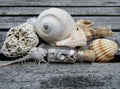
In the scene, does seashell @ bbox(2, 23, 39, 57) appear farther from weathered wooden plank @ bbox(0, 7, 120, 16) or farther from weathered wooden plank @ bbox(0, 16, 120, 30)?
weathered wooden plank @ bbox(0, 7, 120, 16)

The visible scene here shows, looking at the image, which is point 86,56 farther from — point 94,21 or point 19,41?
point 94,21

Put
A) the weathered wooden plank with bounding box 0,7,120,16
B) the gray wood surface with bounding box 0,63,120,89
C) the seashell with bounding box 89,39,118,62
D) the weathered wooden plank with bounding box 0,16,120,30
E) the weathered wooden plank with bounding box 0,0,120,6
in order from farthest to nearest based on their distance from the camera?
the weathered wooden plank with bounding box 0,0,120,6, the weathered wooden plank with bounding box 0,7,120,16, the weathered wooden plank with bounding box 0,16,120,30, the seashell with bounding box 89,39,118,62, the gray wood surface with bounding box 0,63,120,89

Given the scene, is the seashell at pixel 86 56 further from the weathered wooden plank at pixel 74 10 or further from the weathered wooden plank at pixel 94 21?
the weathered wooden plank at pixel 74 10

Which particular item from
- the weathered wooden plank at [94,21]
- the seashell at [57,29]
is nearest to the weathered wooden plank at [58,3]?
the weathered wooden plank at [94,21]

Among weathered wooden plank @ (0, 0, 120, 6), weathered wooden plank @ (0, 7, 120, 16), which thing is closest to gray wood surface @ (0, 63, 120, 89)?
weathered wooden plank @ (0, 7, 120, 16)

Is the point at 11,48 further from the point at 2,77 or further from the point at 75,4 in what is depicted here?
the point at 75,4

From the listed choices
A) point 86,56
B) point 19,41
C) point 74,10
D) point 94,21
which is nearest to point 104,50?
point 86,56

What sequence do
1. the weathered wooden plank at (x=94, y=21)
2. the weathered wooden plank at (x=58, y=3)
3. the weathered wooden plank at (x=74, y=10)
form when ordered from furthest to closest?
the weathered wooden plank at (x=58, y=3), the weathered wooden plank at (x=74, y=10), the weathered wooden plank at (x=94, y=21)
